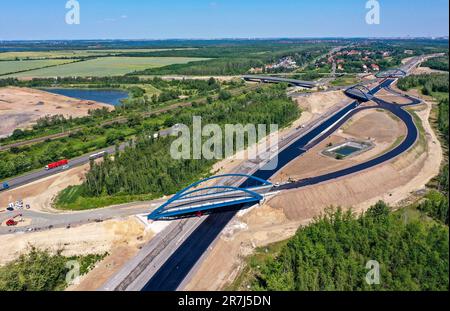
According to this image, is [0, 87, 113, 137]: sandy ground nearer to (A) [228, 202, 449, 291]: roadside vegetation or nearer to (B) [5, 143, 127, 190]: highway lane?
(B) [5, 143, 127, 190]: highway lane

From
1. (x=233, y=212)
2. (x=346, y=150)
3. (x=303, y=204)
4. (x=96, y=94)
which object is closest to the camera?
(x=233, y=212)

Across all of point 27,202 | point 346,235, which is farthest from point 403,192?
point 27,202

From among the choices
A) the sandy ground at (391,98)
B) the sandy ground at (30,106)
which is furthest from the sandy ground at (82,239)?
the sandy ground at (391,98)

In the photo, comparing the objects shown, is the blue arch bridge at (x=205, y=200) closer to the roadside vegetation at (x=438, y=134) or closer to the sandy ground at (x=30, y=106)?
the roadside vegetation at (x=438, y=134)

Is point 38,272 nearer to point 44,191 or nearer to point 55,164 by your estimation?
point 44,191

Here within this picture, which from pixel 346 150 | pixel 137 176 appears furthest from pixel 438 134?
pixel 137 176

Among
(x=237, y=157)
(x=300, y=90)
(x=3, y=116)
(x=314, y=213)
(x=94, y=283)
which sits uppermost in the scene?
Answer: (x=300, y=90)
